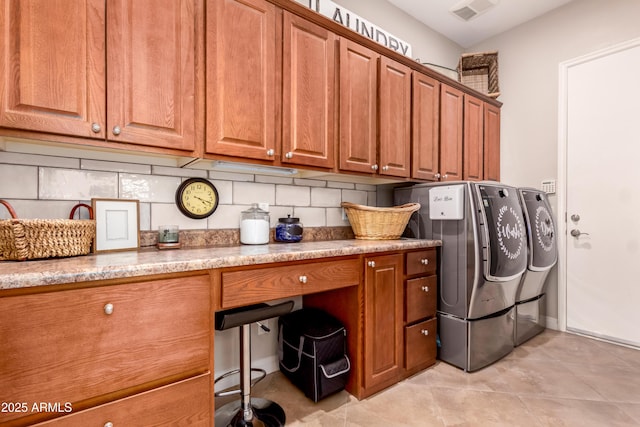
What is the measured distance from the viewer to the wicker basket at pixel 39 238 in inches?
43.4

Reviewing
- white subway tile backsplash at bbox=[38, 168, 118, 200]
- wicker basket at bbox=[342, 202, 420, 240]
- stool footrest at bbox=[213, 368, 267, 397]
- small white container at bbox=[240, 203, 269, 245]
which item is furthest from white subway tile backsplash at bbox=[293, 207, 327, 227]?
white subway tile backsplash at bbox=[38, 168, 118, 200]

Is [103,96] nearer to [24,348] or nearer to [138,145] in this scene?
[138,145]

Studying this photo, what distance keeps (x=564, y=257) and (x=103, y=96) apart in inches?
143

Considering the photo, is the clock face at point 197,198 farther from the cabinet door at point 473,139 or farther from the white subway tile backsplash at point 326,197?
the cabinet door at point 473,139

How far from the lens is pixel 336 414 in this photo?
1662 millimetres

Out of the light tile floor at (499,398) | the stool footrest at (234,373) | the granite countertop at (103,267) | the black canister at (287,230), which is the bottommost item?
the light tile floor at (499,398)

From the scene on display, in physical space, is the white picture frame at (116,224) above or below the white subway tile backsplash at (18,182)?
below

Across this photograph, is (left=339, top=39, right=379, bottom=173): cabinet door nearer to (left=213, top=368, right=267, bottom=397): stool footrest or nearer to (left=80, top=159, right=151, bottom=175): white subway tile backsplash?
(left=80, top=159, right=151, bottom=175): white subway tile backsplash

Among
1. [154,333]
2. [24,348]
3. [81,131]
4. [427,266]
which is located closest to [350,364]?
[427,266]

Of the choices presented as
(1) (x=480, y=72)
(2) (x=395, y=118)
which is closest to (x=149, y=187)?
(2) (x=395, y=118)

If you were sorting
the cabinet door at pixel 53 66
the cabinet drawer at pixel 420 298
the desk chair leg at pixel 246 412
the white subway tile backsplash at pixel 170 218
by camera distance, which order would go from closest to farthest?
the cabinet door at pixel 53 66 → the desk chair leg at pixel 246 412 → the white subway tile backsplash at pixel 170 218 → the cabinet drawer at pixel 420 298

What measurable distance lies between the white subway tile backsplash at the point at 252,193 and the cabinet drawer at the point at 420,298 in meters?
1.09

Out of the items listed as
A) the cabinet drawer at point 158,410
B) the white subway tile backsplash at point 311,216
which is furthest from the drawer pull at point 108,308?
the white subway tile backsplash at point 311,216

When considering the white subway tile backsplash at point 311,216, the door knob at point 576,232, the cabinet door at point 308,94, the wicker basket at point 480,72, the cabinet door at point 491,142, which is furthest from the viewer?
the wicker basket at point 480,72
